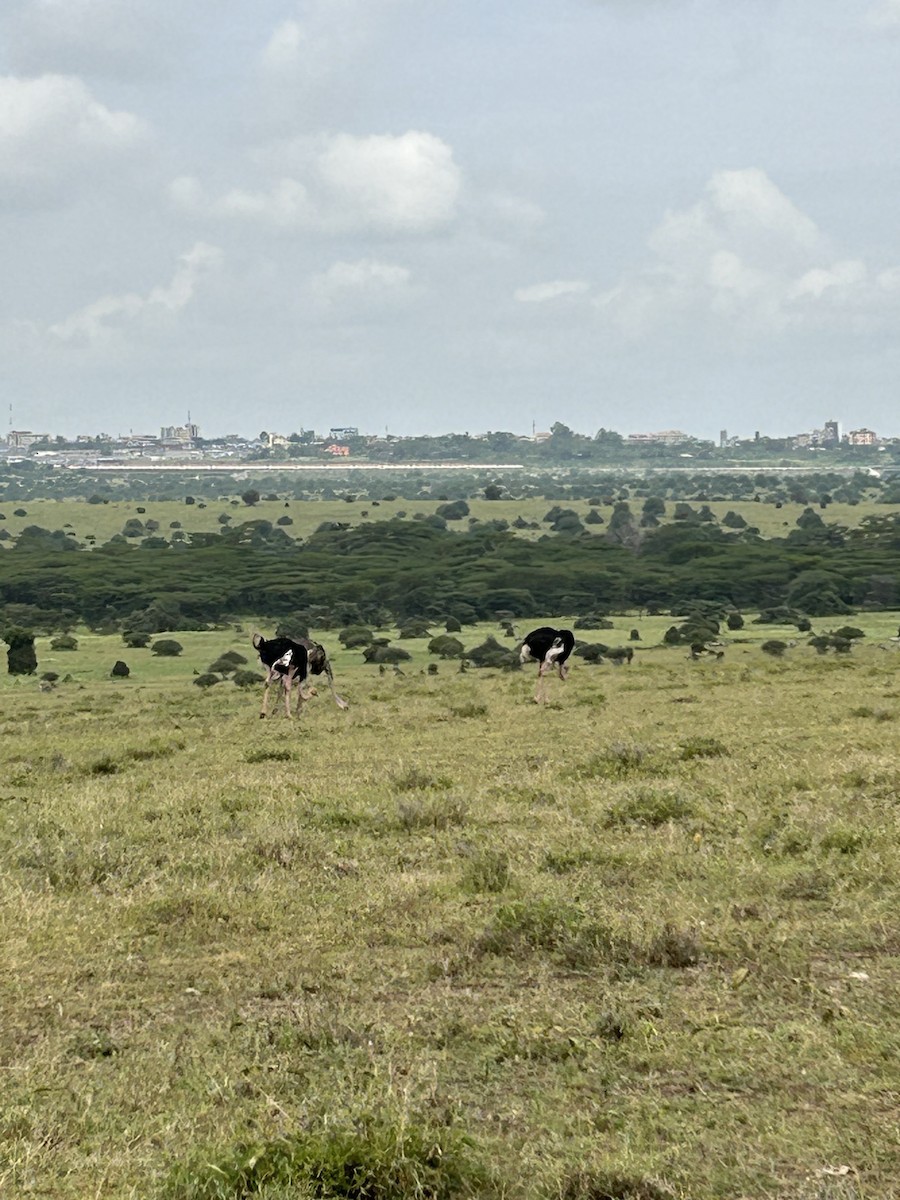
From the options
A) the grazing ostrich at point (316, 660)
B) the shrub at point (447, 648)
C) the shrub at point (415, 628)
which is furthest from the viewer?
the shrub at point (415, 628)

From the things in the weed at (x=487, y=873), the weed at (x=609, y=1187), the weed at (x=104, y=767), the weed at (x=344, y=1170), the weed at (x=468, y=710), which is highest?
the weed at (x=344, y=1170)

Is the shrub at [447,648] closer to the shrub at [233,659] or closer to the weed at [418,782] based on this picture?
the shrub at [233,659]

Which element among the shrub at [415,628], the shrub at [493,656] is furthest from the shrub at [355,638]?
the shrub at [493,656]

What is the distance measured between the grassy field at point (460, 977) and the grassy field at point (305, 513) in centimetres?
10589

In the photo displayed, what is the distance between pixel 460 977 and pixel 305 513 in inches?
4897

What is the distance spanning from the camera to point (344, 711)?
27.3 meters

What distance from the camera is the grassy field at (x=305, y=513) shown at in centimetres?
12850

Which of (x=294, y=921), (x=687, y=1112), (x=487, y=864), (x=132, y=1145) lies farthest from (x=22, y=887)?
(x=687, y=1112)

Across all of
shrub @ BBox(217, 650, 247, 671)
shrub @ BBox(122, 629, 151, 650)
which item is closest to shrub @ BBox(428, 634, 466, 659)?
shrub @ BBox(217, 650, 247, 671)

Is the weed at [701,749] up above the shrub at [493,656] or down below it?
above

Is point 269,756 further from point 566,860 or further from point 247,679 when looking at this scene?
point 247,679

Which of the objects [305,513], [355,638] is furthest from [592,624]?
[305,513]

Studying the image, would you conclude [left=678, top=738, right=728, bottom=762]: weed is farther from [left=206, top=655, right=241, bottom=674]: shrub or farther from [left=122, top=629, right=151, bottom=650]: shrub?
[left=122, top=629, right=151, bottom=650]: shrub

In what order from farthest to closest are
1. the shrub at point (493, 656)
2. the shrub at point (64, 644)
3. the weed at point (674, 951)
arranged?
the shrub at point (64, 644)
the shrub at point (493, 656)
the weed at point (674, 951)
